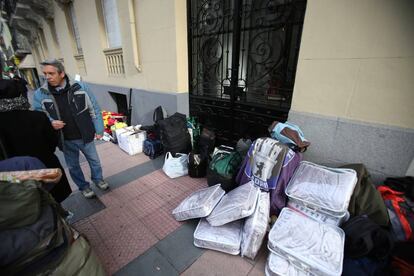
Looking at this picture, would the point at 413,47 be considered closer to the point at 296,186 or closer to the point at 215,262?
the point at 296,186

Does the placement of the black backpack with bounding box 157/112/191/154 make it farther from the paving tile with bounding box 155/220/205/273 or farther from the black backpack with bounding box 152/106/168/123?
the paving tile with bounding box 155/220/205/273

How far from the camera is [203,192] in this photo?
2.28 metres

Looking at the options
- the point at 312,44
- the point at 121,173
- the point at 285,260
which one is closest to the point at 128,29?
the point at 121,173

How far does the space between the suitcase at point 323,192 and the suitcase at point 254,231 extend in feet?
1.12

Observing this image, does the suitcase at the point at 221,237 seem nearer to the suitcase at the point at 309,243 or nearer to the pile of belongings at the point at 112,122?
the suitcase at the point at 309,243

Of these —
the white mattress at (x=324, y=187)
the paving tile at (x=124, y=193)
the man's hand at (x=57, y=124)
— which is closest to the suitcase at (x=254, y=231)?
the white mattress at (x=324, y=187)

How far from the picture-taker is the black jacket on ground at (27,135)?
159cm

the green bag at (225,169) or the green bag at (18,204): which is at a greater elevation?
the green bag at (18,204)

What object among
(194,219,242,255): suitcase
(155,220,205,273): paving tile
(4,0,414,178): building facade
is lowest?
(155,220,205,273): paving tile

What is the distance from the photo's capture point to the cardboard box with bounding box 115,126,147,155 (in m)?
3.88

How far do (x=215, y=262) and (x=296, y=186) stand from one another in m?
1.05

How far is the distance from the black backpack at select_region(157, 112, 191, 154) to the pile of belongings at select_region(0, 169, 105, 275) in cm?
206

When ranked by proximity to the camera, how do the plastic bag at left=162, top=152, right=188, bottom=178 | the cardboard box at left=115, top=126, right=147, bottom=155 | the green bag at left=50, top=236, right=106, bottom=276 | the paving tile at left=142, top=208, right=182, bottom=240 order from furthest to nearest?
the cardboard box at left=115, top=126, right=147, bottom=155 → the plastic bag at left=162, top=152, right=188, bottom=178 → the paving tile at left=142, top=208, right=182, bottom=240 → the green bag at left=50, top=236, right=106, bottom=276

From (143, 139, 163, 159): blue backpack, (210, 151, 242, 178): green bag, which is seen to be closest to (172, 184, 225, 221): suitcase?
(210, 151, 242, 178): green bag
